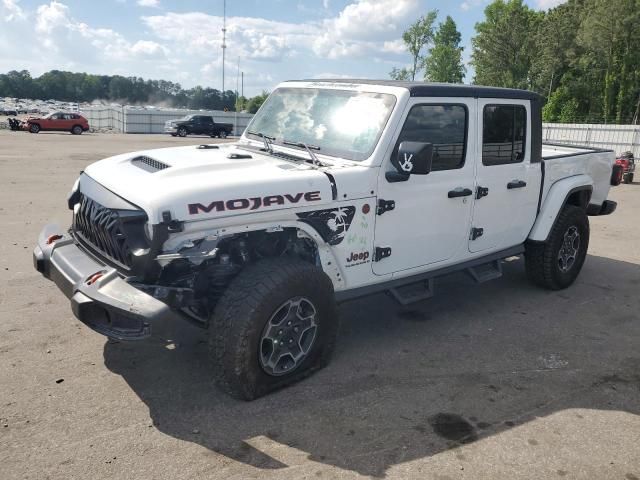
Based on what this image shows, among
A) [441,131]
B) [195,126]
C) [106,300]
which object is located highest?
[195,126]

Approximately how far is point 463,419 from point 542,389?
2.61ft

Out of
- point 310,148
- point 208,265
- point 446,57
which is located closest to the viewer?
point 208,265

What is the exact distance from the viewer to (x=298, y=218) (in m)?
3.57

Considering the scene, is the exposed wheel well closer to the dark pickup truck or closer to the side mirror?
the side mirror

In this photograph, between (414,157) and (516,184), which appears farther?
(516,184)

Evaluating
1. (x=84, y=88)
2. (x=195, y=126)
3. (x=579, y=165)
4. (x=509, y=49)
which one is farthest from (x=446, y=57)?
(x=84, y=88)

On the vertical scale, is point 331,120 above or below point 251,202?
above

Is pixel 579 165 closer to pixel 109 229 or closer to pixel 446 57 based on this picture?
pixel 109 229

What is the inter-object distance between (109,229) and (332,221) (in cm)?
143

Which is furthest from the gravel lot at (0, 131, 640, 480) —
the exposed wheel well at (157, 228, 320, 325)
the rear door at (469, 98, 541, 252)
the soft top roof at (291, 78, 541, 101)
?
the soft top roof at (291, 78, 541, 101)

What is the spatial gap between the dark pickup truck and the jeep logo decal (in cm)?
3308

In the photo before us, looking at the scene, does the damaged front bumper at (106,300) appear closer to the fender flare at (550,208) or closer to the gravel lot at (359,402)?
the gravel lot at (359,402)

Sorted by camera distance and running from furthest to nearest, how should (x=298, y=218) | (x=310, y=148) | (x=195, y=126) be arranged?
1. (x=195, y=126)
2. (x=310, y=148)
3. (x=298, y=218)

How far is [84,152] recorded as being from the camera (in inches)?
786
